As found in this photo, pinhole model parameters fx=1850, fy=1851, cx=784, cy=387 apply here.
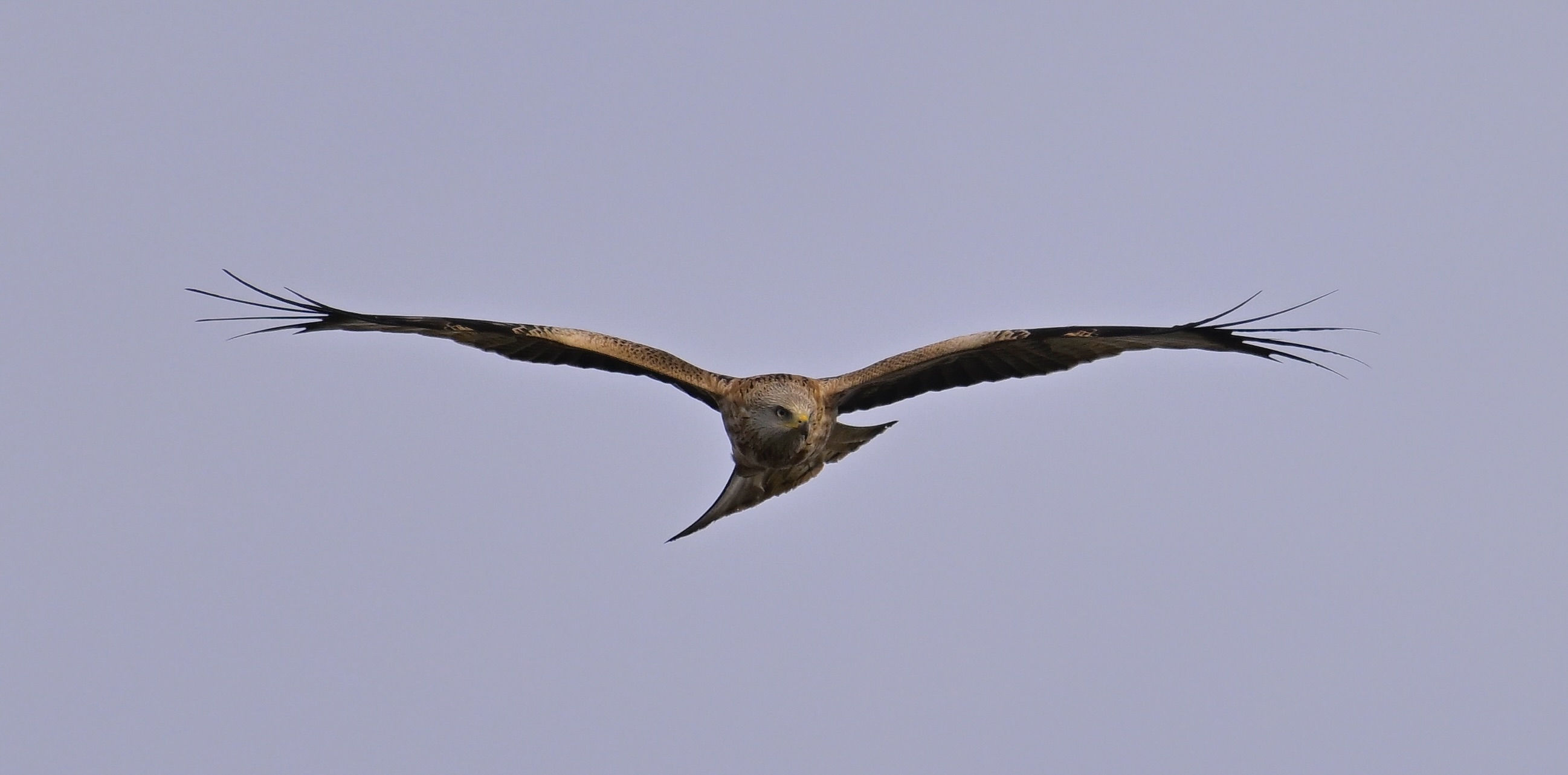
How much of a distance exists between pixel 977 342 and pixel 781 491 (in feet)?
5.51

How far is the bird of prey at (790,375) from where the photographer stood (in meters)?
11.4

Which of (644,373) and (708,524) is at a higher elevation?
(644,373)

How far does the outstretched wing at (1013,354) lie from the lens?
11102 millimetres

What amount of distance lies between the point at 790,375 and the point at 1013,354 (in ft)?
4.85

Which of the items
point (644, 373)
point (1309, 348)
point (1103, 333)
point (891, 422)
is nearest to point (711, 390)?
point (644, 373)

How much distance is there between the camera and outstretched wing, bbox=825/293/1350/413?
11.1 meters

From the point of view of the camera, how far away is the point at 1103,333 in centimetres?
1138

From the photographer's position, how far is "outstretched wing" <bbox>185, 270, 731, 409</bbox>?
452 inches

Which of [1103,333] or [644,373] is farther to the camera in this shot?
[644,373]

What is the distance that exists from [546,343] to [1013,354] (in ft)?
10.0

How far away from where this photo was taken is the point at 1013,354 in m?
12.0

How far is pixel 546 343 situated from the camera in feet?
39.8

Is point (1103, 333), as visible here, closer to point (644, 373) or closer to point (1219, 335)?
point (1219, 335)

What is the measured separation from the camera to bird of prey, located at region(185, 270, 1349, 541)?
37.3 feet
